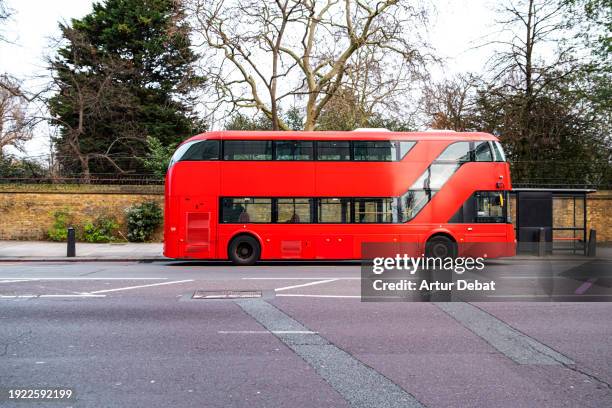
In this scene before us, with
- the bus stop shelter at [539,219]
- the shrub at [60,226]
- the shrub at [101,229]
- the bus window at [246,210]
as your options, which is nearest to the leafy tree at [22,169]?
the shrub at [60,226]

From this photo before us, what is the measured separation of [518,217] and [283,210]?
8.77 metres

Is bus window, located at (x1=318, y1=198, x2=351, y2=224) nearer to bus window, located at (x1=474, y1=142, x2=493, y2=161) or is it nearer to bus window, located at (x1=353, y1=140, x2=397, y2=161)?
bus window, located at (x1=353, y1=140, x2=397, y2=161)

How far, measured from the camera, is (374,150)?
1609cm

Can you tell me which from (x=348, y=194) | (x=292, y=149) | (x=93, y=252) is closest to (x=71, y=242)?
(x=93, y=252)

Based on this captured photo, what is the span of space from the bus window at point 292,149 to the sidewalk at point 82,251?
5452 millimetres

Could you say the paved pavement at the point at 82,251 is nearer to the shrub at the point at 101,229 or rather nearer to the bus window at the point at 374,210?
the shrub at the point at 101,229

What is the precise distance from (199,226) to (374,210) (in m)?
5.05

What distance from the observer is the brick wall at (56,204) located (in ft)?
76.6

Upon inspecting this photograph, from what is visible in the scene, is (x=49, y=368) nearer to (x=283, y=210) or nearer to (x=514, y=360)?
(x=514, y=360)

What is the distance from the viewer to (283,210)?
52.7ft

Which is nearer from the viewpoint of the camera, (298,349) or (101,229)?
(298,349)

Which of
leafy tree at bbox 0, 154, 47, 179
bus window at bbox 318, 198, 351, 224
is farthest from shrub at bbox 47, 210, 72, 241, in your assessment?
bus window at bbox 318, 198, 351, 224

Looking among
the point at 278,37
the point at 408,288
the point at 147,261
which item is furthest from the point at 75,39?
the point at 408,288

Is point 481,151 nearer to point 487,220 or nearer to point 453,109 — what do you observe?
point 487,220
